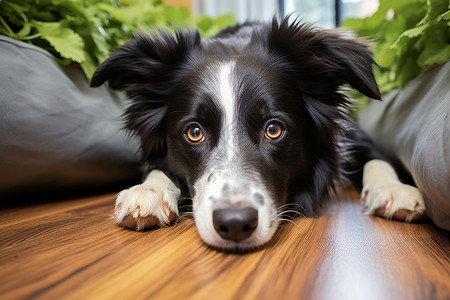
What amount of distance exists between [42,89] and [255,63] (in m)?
1.14

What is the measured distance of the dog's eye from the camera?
1.72 meters

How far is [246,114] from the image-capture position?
1.64m

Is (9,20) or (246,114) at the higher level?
(9,20)

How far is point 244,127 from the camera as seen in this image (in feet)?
5.35

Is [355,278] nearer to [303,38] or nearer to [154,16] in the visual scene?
[303,38]

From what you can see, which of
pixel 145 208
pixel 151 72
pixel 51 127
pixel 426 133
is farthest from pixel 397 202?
pixel 51 127

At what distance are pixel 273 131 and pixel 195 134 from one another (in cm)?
36

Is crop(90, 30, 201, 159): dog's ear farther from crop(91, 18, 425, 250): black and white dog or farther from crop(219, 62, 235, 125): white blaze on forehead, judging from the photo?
crop(219, 62, 235, 125): white blaze on forehead

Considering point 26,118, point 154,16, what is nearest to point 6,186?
point 26,118

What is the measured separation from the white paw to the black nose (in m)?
0.38

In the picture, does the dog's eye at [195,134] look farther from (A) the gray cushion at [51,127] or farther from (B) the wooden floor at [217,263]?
(A) the gray cushion at [51,127]

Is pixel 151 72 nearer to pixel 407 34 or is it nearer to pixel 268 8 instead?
pixel 407 34

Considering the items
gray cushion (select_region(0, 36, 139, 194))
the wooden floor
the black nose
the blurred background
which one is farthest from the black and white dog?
the blurred background

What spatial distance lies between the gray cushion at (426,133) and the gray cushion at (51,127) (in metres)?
1.65
